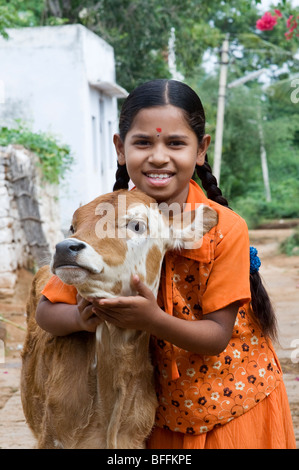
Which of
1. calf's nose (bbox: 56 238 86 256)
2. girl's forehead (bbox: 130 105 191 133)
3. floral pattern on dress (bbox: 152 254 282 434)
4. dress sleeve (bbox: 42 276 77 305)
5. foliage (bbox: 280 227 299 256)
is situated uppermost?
girl's forehead (bbox: 130 105 191 133)

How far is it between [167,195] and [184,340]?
56cm

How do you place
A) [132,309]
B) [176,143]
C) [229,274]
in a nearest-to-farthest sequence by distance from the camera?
[132,309]
[229,274]
[176,143]

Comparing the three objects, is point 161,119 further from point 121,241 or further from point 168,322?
point 168,322

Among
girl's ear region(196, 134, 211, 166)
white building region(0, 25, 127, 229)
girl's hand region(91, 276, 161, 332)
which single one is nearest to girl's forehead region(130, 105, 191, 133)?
girl's ear region(196, 134, 211, 166)

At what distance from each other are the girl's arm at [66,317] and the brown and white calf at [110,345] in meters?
0.10

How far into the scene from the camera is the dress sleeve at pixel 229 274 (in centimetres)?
234

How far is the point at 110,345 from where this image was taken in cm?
238

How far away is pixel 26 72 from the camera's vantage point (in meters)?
14.8

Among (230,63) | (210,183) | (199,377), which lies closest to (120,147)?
(210,183)

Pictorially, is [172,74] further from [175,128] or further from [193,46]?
[175,128]

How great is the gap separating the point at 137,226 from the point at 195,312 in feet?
1.42

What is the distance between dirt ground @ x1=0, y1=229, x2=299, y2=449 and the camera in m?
4.87

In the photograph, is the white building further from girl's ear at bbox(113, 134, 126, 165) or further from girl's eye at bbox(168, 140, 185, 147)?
girl's eye at bbox(168, 140, 185, 147)

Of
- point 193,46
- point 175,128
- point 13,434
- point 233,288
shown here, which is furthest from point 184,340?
point 193,46
